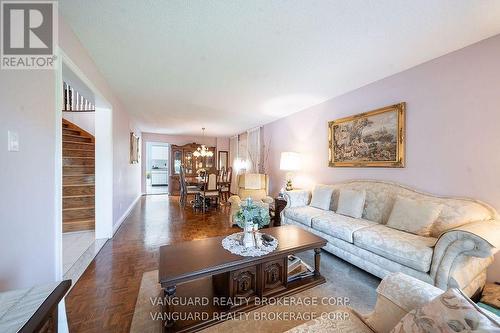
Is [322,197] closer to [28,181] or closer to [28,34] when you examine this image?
[28,181]

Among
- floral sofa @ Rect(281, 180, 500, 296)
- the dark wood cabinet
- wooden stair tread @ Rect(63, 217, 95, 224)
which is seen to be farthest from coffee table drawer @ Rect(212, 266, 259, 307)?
the dark wood cabinet

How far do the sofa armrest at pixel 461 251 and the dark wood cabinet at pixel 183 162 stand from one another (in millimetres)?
7174

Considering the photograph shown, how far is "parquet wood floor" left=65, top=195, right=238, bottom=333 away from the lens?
1.53 m

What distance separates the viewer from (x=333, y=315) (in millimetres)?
1030

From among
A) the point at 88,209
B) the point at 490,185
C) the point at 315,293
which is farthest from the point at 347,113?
the point at 88,209

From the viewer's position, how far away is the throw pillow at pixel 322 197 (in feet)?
10.3

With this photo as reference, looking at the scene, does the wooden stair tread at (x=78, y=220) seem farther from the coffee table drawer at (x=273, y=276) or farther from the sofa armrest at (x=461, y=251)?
the sofa armrest at (x=461, y=251)

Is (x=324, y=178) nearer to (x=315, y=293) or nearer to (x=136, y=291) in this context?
(x=315, y=293)

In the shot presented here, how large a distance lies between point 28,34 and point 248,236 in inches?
94.2

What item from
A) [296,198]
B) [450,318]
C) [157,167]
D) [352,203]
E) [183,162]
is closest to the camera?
[450,318]

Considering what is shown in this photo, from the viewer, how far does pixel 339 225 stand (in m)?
2.41

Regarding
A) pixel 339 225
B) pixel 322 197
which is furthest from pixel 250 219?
pixel 322 197

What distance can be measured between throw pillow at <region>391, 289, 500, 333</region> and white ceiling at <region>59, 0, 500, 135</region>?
74.2 inches

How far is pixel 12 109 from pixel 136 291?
1711 millimetres
